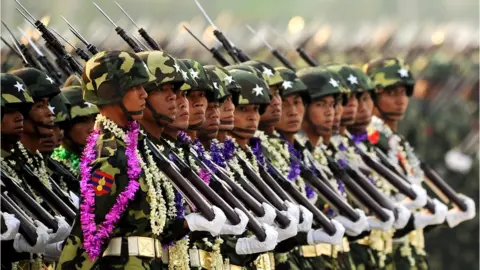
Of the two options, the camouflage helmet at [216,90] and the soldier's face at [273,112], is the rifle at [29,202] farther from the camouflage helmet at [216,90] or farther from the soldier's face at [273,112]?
the soldier's face at [273,112]

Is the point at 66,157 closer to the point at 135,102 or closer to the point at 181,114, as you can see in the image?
the point at 181,114

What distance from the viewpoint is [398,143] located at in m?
20.5

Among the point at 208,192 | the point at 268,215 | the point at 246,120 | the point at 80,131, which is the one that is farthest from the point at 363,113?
the point at 208,192

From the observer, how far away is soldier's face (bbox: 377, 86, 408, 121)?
20.5 meters

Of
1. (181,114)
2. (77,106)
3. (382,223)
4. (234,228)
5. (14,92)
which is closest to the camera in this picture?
(234,228)

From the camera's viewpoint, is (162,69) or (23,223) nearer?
(23,223)

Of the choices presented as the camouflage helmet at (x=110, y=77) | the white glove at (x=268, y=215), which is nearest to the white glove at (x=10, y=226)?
the camouflage helmet at (x=110, y=77)

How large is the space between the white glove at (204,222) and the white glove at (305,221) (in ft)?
7.07

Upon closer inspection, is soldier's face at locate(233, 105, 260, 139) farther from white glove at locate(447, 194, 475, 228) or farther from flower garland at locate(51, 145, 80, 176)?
white glove at locate(447, 194, 475, 228)

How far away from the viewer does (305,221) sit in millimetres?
16547

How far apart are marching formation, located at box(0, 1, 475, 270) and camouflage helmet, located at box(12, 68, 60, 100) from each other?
13 mm

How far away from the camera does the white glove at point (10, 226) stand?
545 inches

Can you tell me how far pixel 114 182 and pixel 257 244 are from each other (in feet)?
6.04

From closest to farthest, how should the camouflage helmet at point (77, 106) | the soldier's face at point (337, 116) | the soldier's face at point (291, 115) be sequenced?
the camouflage helmet at point (77, 106) → the soldier's face at point (291, 115) → the soldier's face at point (337, 116)
